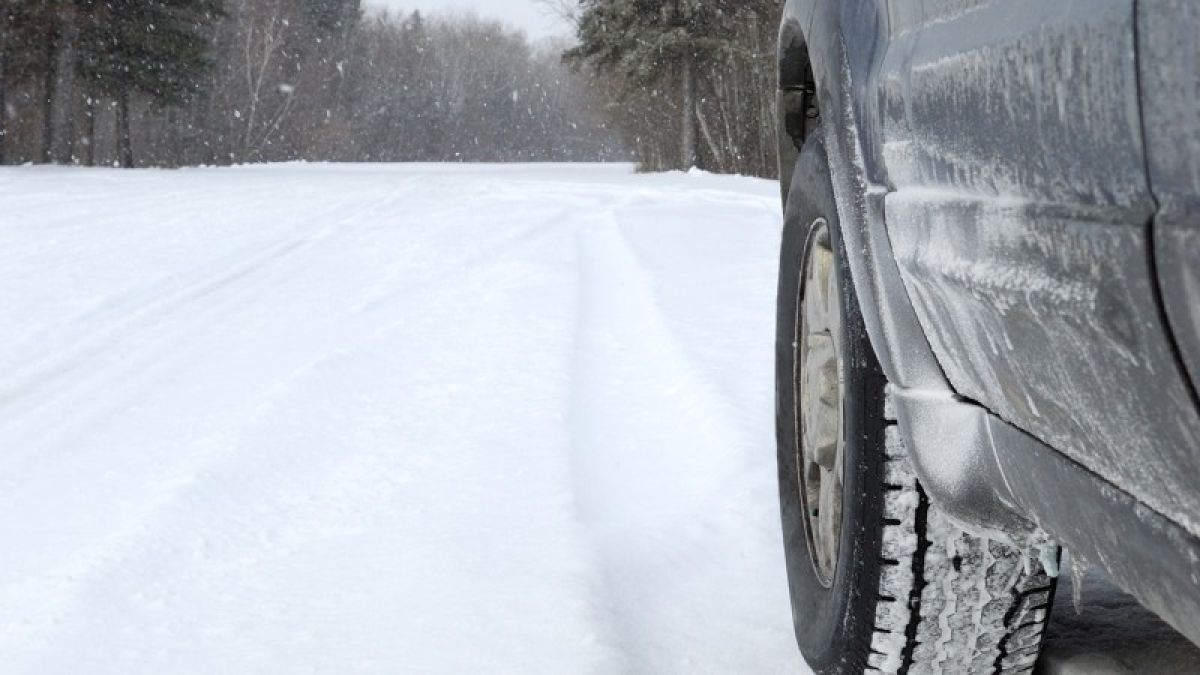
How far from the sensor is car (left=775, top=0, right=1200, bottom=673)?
83cm

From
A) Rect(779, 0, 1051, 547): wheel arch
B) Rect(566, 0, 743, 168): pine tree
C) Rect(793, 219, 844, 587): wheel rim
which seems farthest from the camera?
Rect(566, 0, 743, 168): pine tree

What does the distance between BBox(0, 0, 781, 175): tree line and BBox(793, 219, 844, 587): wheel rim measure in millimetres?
23669

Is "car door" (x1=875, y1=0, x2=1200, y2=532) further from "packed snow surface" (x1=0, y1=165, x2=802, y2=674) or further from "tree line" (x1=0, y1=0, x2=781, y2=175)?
"tree line" (x1=0, y1=0, x2=781, y2=175)

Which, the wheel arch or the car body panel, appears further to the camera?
the wheel arch

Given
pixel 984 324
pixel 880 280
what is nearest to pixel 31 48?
pixel 880 280

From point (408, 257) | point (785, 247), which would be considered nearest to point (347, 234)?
point (408, 257)

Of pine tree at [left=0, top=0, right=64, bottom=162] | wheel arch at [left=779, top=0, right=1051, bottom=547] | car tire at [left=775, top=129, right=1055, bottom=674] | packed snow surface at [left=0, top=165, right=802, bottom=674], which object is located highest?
pine tree at [left=0, top=0, right=64, bottom=162]

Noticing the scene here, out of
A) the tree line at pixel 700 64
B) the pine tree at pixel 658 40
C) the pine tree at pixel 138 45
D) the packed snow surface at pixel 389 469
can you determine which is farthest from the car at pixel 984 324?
the pine tree at pixel 138 45

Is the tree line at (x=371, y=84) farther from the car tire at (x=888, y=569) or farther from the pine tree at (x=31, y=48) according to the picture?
the car tire at (x=888, y=569)

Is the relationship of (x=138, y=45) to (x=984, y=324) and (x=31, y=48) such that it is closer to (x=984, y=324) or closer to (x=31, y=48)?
(x=31, y=48)

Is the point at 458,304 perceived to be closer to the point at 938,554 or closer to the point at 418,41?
the point at 938,554

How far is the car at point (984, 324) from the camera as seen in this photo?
830 millimetres

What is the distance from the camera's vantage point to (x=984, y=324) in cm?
118

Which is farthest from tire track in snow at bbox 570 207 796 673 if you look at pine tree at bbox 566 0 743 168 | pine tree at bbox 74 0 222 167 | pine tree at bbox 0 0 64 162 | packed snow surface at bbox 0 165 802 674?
pine tree at bbox 74 0 222 167
